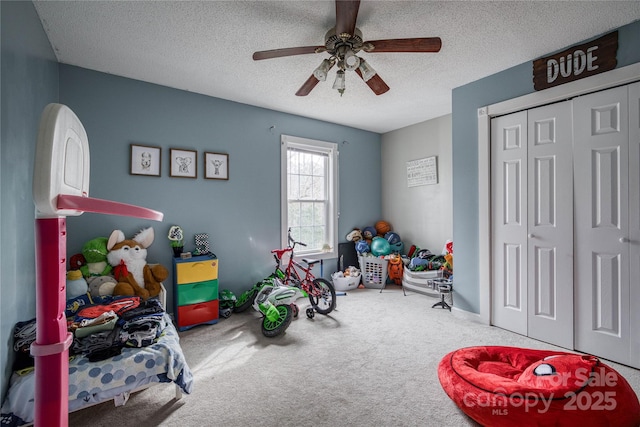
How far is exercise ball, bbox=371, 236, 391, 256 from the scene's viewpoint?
4.56 m

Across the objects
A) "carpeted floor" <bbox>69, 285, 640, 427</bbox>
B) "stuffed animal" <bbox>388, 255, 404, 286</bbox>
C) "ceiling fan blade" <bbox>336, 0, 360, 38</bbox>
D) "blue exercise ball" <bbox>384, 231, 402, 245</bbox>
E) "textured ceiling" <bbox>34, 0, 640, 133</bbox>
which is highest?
"textured ceiling" <bbox>34, 0, 640, 133</bbox>

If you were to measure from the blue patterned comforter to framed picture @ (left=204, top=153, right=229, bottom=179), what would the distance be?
2.05 meters

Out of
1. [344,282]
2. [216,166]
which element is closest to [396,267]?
[344,282]

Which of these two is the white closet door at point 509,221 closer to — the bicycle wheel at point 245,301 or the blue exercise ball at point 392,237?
the blue exercise ball at point 392,237

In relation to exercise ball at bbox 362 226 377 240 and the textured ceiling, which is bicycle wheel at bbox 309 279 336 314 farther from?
the textured ceiling

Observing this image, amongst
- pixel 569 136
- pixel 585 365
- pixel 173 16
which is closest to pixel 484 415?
pixel 585 365

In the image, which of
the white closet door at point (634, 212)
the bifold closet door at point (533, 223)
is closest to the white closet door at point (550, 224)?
→ the bifold closet door at point (533, 223)

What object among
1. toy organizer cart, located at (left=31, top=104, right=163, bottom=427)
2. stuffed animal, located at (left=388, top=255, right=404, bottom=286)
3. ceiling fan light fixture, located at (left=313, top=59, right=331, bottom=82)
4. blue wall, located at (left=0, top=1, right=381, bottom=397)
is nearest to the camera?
toy organizer cart, located at (left=31, top=104, right=163, bottom=427)

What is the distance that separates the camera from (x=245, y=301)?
3.43m

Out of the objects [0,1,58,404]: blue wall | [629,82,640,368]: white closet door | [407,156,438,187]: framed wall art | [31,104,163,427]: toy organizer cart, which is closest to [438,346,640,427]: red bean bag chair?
[629,82,640,368]: white closet door

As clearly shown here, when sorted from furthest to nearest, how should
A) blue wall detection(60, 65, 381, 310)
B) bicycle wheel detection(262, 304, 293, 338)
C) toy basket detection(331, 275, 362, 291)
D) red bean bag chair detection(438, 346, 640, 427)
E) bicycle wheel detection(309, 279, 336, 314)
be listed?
1. toy basket detection(331, 275, 362, 291)
2. bicycle wheel detection(309, 279, 336, 314)
3. blue wall detection(60, 65, 381, 310)
4. bicycle wheel detection(262, 304, 293, 338)
5. red bean bag chair detection(438, 346, 640, 427)

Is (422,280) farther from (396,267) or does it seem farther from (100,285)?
(100,285)

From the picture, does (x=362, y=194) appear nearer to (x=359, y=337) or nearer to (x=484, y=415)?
(x=359, y=337)

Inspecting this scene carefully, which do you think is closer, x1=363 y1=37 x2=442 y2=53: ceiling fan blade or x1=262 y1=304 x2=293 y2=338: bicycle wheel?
x1=363 y1=37 x2=442 y2=53: ceiling fan blade
